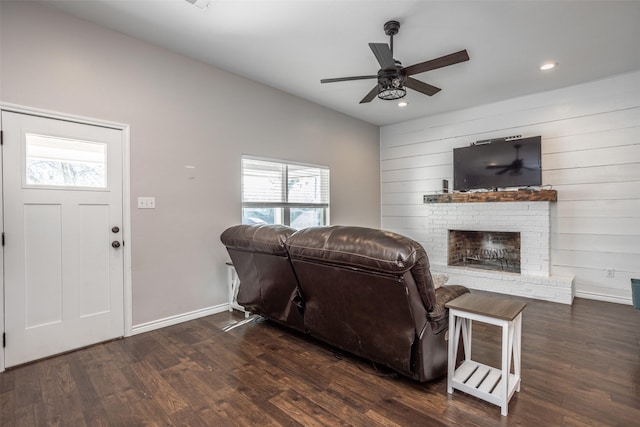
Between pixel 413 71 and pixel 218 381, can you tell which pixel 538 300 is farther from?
pixel 218 381

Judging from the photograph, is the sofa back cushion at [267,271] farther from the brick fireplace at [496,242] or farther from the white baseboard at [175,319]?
the brick fireplace at [496,242]

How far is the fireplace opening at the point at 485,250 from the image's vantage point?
4877mm

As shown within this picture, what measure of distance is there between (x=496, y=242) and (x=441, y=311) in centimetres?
374

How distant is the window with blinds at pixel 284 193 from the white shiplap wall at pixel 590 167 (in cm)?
280

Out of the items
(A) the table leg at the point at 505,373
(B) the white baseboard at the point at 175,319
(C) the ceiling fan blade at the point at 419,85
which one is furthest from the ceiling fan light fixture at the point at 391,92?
(B) the white baseboard at the point at 175,319

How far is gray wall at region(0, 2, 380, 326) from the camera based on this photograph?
8.41ft

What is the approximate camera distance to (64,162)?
8.77 ft

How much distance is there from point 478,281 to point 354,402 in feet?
11.7

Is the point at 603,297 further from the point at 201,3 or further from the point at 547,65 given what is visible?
the point at 201,3

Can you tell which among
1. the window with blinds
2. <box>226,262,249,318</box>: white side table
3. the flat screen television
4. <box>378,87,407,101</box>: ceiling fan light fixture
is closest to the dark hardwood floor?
<box>226,262,249,318</box>: white side table

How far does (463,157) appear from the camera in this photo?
5.06 metres

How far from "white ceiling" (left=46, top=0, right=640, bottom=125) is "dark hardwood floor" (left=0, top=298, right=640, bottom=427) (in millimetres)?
2894

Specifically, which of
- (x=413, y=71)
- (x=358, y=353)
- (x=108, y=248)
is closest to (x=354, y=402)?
(x=358, y=353)

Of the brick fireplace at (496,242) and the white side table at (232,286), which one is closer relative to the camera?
the white side table at (232,286)
